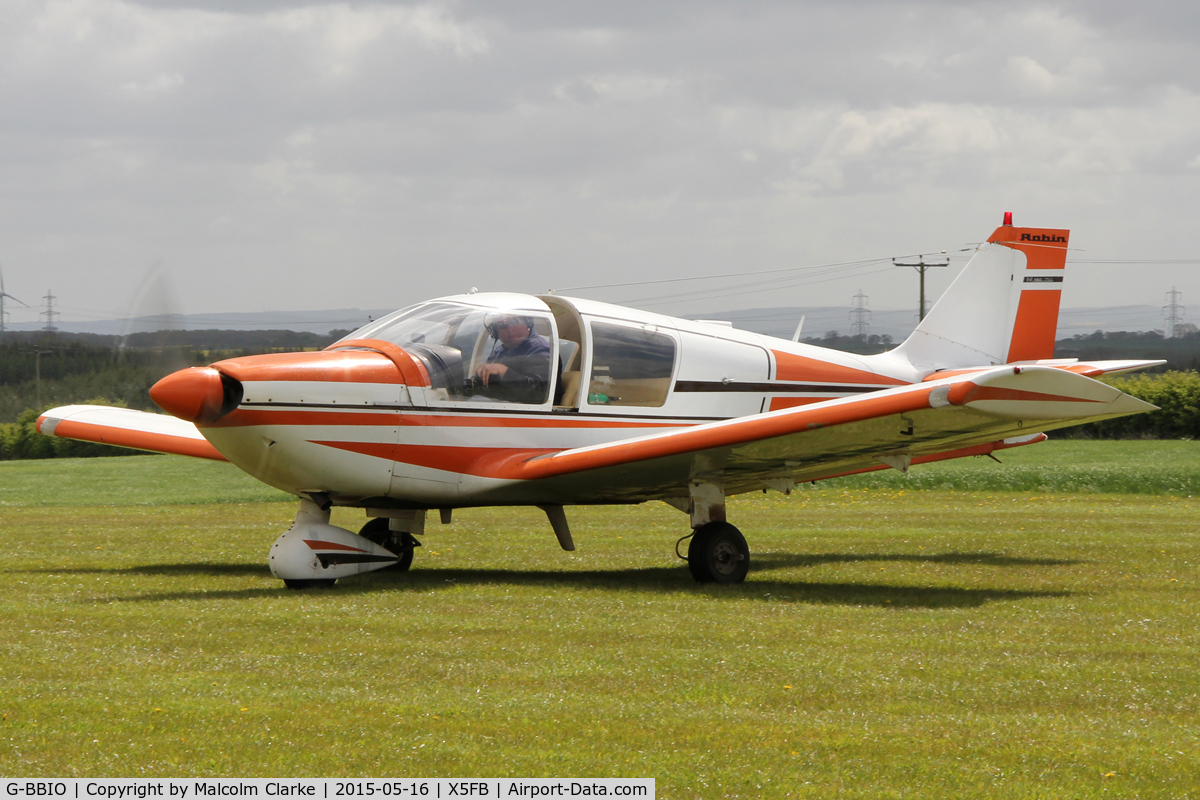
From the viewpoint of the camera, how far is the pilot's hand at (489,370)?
1076cm

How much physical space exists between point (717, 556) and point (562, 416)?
1876 millimetres

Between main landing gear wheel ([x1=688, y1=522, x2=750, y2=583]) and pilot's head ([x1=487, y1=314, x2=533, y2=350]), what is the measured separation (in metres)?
2.37

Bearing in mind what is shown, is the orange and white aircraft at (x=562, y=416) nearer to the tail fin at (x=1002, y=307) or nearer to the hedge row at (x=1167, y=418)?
the tail fin at (x=1002, y=307)

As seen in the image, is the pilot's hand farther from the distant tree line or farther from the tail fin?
the tail fin

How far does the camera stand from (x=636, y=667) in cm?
712

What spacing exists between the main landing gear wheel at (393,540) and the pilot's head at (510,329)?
8.07 feet

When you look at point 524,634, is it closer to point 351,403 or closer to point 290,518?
point 351,403

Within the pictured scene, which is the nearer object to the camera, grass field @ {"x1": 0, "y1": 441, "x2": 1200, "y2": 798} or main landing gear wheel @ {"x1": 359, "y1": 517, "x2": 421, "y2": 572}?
grass field @ {"x1": 0, "y1": 441, "x2": 1200, "y2": 798}

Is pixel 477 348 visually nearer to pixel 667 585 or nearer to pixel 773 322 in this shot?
pixel 667 585

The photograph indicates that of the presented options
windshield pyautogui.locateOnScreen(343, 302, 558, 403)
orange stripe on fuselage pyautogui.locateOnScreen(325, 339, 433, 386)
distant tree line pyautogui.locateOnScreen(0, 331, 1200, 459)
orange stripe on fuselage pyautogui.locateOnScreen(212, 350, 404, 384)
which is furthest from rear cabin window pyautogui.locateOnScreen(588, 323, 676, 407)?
distant tree line pyautogui.locateOnScreen(0, 331, 1200, 459)

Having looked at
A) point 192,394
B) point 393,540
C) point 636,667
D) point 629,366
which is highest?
point 629,366

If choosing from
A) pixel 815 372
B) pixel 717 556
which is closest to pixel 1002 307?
Result: pixel 815 372

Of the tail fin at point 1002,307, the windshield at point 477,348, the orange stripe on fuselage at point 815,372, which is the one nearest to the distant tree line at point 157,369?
the windshield at point 477,348

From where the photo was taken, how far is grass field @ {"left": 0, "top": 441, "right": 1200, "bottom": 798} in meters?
5.14
